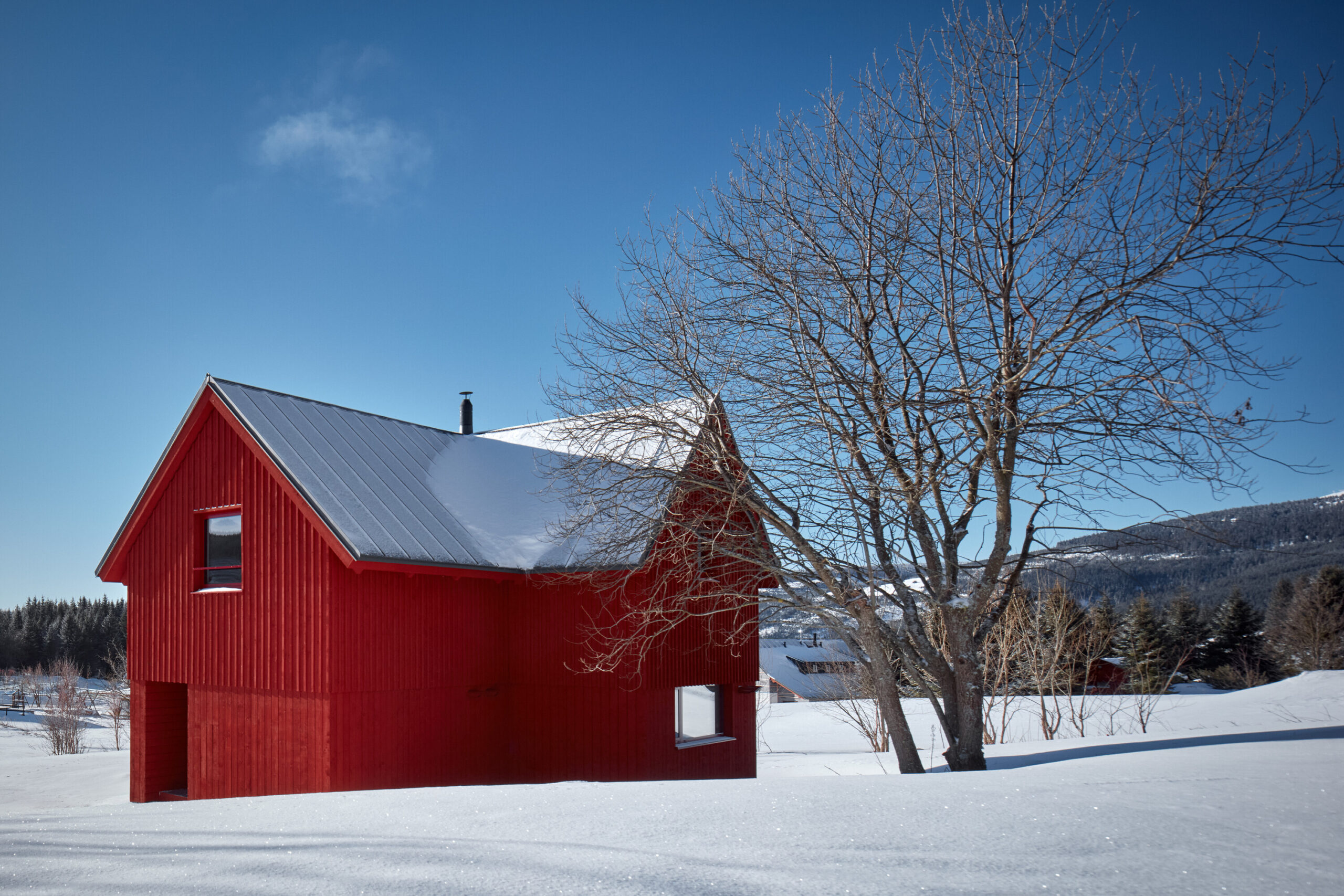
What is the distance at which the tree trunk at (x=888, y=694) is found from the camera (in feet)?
31.3

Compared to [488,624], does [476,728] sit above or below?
below

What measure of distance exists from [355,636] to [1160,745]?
10.1m

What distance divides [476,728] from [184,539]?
5.48 metres

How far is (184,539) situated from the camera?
43.2ft

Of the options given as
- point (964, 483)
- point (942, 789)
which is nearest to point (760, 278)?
point (964, 483)

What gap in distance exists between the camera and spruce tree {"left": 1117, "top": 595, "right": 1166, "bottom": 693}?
38781 mm

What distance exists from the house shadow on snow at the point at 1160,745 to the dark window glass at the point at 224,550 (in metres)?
10.9

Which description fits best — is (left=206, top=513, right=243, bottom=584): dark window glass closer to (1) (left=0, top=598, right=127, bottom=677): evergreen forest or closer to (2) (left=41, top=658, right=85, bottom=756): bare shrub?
(2) (left=41, top=658, right=85, bottom=756): bare shrub

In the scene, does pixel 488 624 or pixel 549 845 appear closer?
pixel 549 845

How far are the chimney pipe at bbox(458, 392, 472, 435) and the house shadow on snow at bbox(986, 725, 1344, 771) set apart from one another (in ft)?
40.9

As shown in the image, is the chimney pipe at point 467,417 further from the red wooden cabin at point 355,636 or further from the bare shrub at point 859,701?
the bare shrub at point 859,701

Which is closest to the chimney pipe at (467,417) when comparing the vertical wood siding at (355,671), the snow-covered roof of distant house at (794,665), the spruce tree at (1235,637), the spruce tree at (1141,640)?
the vertical wood siding at (355,671)

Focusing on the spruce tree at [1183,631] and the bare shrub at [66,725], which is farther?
the spruce tree at [1183,631]

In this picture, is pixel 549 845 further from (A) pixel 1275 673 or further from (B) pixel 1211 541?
(A) pixel 1275 673
